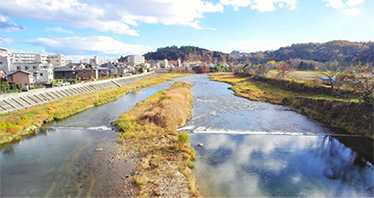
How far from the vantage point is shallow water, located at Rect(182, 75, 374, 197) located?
33.4 feet

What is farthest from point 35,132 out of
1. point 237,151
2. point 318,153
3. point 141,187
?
point 318,153

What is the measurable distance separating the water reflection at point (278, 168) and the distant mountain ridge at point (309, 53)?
236 feet

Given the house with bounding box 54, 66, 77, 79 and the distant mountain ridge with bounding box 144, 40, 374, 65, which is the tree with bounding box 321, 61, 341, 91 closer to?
the distant mountain ridge with bounding box 144, 40, 374, 65

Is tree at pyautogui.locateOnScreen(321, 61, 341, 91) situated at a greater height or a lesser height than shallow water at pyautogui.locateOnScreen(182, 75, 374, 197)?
greater

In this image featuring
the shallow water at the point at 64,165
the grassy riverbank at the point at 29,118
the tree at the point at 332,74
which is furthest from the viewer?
the tree at the point at 332,74

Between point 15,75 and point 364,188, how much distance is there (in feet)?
148

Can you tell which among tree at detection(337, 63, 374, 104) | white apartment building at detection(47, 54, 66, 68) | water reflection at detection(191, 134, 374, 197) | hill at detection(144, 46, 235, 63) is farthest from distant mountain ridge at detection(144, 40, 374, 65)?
white apartment building at detection(47, 54, 66, 68)

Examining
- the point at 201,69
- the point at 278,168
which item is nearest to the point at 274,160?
the point at 278,168

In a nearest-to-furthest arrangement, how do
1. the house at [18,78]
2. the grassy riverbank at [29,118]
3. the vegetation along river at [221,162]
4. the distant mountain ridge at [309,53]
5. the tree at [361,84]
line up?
1. the vegetation along river at [221,162]
2. the grassy riverbank at [29,118]
3. the tree at [361,84]
4. the house at [18,78]
5. the distant mountain ridge at [309,53]

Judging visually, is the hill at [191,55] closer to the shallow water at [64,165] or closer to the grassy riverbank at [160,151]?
the grassy riverbank at [160,151]

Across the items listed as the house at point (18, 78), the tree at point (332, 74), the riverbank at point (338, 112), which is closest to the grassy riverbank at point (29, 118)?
the house at point (18, 78)

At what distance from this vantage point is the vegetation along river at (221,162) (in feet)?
32.8

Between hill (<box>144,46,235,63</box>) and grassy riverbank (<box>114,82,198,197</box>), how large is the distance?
15288 centimetres

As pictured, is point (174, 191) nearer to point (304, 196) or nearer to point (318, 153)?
point (304, 196)
